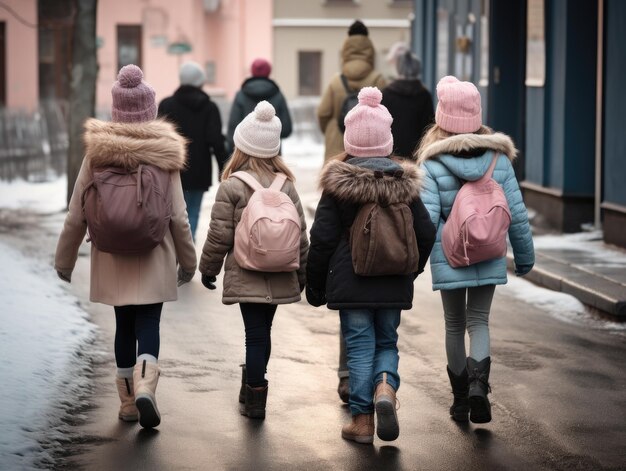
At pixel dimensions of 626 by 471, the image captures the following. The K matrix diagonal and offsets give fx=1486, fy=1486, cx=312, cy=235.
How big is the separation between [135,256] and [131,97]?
2.48ft

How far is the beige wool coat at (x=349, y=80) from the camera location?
489 inches

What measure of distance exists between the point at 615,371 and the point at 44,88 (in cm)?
3643

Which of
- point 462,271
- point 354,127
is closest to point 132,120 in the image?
point 354,127

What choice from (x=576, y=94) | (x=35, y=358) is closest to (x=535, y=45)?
(x=576, y=94)

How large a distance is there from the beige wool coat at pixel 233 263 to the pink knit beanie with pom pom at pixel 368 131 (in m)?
0.52

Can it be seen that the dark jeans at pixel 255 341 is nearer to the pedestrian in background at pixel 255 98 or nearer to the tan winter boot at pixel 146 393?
the tan winter boot at pixel 146 393

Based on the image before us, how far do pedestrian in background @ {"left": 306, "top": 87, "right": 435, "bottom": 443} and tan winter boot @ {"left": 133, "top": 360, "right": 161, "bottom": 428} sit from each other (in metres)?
0.82

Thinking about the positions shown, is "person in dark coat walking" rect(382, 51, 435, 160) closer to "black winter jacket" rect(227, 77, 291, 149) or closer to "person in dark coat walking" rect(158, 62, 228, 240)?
"person in dark coat walking" rect(158, 62, 228, 240)

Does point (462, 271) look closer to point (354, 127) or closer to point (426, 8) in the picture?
point (354, 127)

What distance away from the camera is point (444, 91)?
23.2 feet

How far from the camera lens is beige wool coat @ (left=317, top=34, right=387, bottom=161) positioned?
12422 mm

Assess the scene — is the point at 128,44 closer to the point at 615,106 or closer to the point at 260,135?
the point at 615,106

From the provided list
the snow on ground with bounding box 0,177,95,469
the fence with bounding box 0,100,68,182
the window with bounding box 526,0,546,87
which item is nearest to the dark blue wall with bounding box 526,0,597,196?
the window with bounding box 526,0,546,87

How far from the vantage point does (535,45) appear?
17.0 m
